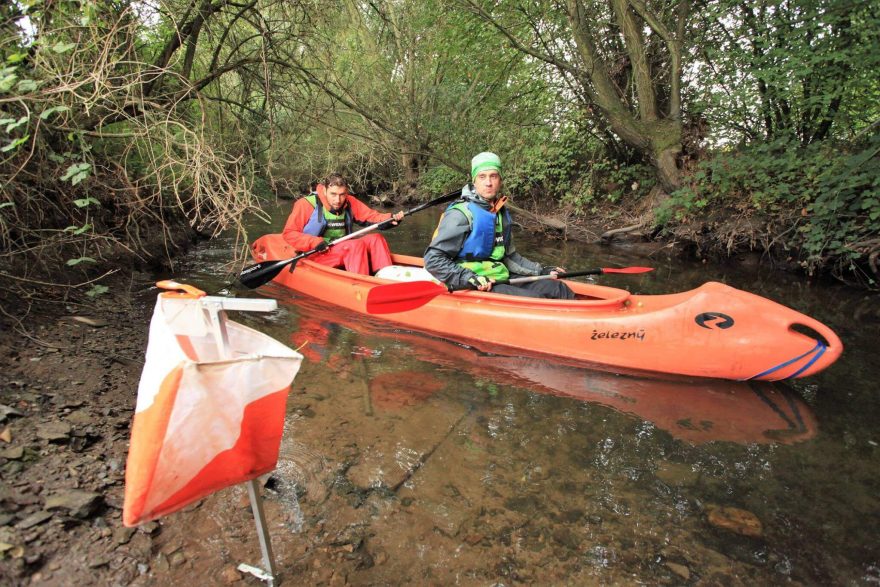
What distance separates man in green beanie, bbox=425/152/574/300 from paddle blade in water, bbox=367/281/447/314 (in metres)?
0.13

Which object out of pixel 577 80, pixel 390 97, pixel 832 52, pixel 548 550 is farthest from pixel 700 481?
pixel 390 97

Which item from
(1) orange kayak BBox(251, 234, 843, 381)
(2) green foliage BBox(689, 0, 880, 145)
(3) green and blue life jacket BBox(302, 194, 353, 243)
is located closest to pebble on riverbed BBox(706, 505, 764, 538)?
(1) orange kayak BBox(251, 234, 843, 381)

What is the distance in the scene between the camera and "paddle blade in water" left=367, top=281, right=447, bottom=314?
3934 mm

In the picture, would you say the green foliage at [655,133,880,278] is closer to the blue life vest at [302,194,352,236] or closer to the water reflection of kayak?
the water reflection of kayak

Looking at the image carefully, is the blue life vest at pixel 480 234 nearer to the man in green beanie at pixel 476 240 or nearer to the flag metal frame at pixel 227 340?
the man in green beanie at pixel 476 240

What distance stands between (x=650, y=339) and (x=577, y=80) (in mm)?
5600

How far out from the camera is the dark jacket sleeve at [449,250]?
399 centimetres

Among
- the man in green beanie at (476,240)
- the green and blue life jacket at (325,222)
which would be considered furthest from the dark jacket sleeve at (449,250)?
the green and blue life jacket at (325,222)

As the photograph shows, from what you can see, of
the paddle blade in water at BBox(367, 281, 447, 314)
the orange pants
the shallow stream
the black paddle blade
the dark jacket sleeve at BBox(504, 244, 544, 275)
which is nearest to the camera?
the shallow stream

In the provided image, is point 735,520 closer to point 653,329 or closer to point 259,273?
point 653,329

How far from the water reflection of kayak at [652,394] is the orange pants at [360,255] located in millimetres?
1455

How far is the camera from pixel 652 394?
3.28 meters

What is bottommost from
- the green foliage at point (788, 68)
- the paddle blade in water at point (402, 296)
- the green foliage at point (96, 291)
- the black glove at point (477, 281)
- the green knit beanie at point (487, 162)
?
the green foliage at point (96, 291)

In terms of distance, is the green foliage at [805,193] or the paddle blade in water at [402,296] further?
the green foliage at [805,193]
